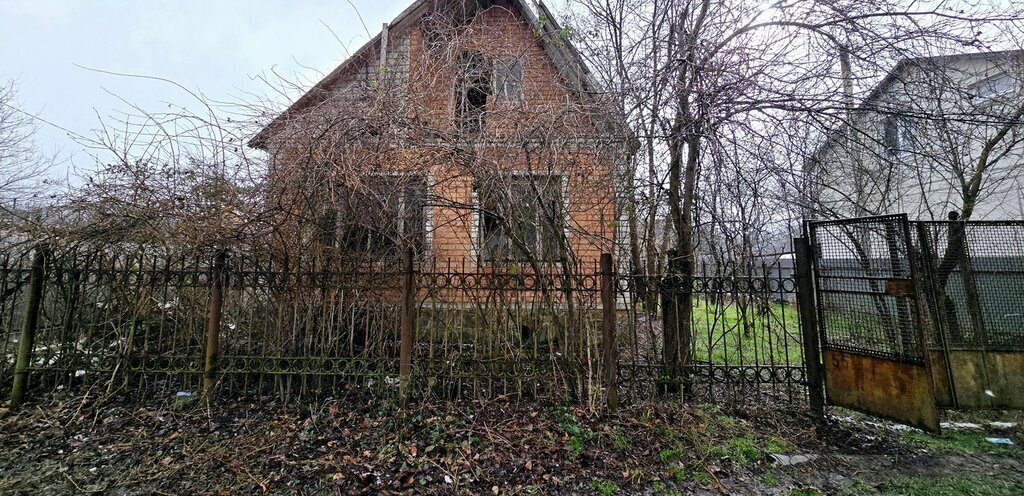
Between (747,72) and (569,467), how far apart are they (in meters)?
4.65

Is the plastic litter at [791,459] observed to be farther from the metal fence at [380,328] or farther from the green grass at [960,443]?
the green grass at [960,443]

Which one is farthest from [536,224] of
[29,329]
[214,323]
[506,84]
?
[29,329]

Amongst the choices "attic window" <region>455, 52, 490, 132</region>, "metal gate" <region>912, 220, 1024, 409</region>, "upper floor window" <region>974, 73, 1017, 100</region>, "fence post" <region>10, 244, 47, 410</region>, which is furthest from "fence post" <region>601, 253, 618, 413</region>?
"fence post" <region>10, 244, 47, 410</region>

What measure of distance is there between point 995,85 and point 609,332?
808 centimetres

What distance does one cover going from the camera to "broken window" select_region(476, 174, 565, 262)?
3.94 metres

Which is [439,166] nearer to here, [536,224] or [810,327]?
[536,224]

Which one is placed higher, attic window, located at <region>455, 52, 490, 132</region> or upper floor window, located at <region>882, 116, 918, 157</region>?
attic window, located at <region>455, 52, 490, 132</region>

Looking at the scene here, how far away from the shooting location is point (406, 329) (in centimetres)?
398

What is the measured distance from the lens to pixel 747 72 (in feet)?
14.2

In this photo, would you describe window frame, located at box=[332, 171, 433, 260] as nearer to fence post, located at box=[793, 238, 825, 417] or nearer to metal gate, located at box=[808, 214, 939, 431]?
fence post, located at box=[793, 238, 825, 417]

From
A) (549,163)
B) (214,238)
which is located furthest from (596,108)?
(214,238)

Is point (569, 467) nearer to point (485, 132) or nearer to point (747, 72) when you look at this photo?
point (485, 132)

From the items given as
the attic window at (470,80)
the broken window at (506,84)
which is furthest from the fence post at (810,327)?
the attic window at (470,80)

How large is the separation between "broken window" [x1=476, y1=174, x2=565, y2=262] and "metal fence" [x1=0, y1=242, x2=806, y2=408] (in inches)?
12.3
